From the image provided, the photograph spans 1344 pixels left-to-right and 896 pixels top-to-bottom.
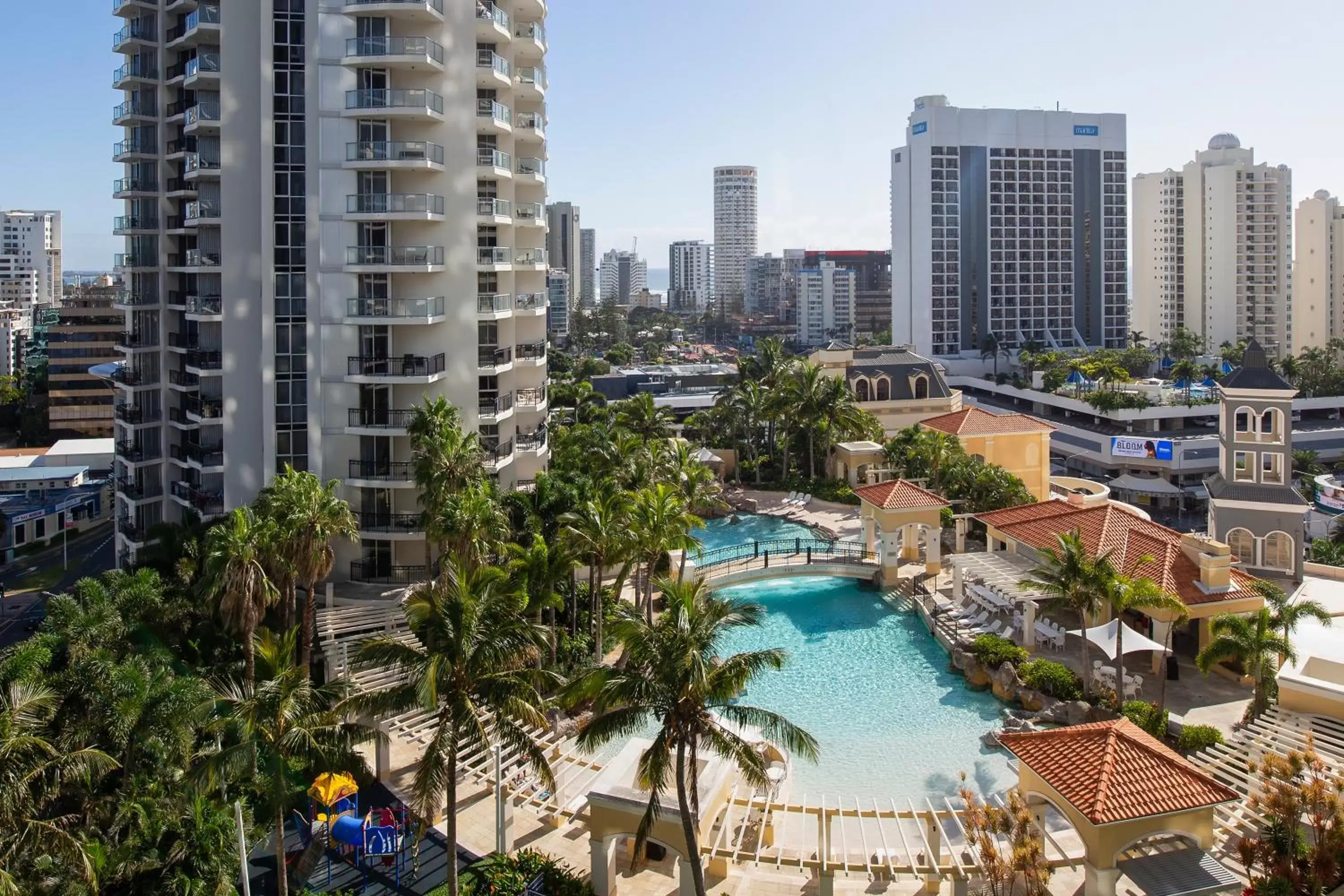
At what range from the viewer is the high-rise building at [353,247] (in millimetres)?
34750

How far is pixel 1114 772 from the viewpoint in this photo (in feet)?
63.7

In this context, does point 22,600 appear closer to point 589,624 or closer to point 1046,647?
point 589,624

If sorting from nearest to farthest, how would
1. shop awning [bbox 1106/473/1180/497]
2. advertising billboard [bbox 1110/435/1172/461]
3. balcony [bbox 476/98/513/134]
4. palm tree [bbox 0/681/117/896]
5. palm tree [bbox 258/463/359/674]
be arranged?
palm tree [bbox 0/681/117/896], palm tree [bbox 258/463/359/674], balcony [bbox 476/98/513/134], shop awning [bbox 1106/473/1180/497], advertising billboard [bbox 1110/435/1172/461]

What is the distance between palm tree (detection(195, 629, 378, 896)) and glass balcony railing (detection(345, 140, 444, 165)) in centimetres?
2043

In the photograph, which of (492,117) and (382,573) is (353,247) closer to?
(492,117)

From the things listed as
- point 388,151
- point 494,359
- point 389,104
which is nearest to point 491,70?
point 389,104

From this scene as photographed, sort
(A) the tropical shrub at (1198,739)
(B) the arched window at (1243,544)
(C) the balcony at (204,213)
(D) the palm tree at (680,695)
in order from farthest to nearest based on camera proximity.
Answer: (C) the balcony at (204,213)
(B) the arched window at (1243,544)
(A) the tropical shrub at (1198,739)
(D) the palm tree at (680,695)

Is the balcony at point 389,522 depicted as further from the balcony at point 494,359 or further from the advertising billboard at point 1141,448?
the advertising billboard at point 1141,448

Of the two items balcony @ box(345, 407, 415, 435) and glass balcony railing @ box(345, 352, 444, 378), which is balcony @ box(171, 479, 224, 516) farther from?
glass balcony railing @ box(345, 352, 444, 378)

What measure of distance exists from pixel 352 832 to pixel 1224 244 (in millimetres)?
126160

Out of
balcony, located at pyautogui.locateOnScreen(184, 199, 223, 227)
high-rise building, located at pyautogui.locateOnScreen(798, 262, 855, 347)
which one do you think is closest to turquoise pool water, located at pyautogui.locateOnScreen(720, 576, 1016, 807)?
balcony, located at pyautogui.locateOnScreen(184, 199, 223, 227)

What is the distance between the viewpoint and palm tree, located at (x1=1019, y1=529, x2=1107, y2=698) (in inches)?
1112

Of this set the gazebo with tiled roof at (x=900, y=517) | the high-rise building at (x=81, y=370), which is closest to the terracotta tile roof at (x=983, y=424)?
the gazebo with tiled roof at (x=900, y=517)

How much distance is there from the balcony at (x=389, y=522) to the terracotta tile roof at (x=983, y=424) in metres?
30.1
